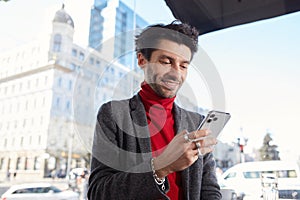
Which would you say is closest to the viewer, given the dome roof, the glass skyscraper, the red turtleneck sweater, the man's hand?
the man's hand

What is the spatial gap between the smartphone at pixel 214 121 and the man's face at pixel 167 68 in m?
0.12

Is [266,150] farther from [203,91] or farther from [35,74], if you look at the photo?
[35,74]

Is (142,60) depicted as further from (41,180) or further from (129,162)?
(41,180)

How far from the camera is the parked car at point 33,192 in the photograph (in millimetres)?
1084

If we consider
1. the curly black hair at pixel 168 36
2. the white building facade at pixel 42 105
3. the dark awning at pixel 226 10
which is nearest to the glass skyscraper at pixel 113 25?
the white building facade at pixel 42 105

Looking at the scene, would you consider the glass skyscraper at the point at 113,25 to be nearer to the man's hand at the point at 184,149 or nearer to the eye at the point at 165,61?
the eye at the point at 165,61

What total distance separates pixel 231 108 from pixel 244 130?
0.11 metres

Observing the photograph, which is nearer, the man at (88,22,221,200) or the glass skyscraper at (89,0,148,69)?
the man at (88,22,221,200)

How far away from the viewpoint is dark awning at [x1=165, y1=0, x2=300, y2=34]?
1.12 meters

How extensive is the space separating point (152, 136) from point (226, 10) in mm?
878

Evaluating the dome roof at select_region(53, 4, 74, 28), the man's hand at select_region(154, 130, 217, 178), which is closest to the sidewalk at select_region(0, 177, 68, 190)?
the dome roof at select_region(53, 4, 74, 28)

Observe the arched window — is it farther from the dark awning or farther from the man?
the man

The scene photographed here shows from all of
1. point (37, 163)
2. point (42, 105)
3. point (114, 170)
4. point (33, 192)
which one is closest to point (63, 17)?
point (42, 105)

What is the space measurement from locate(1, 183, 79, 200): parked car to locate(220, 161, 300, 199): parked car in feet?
2.38
